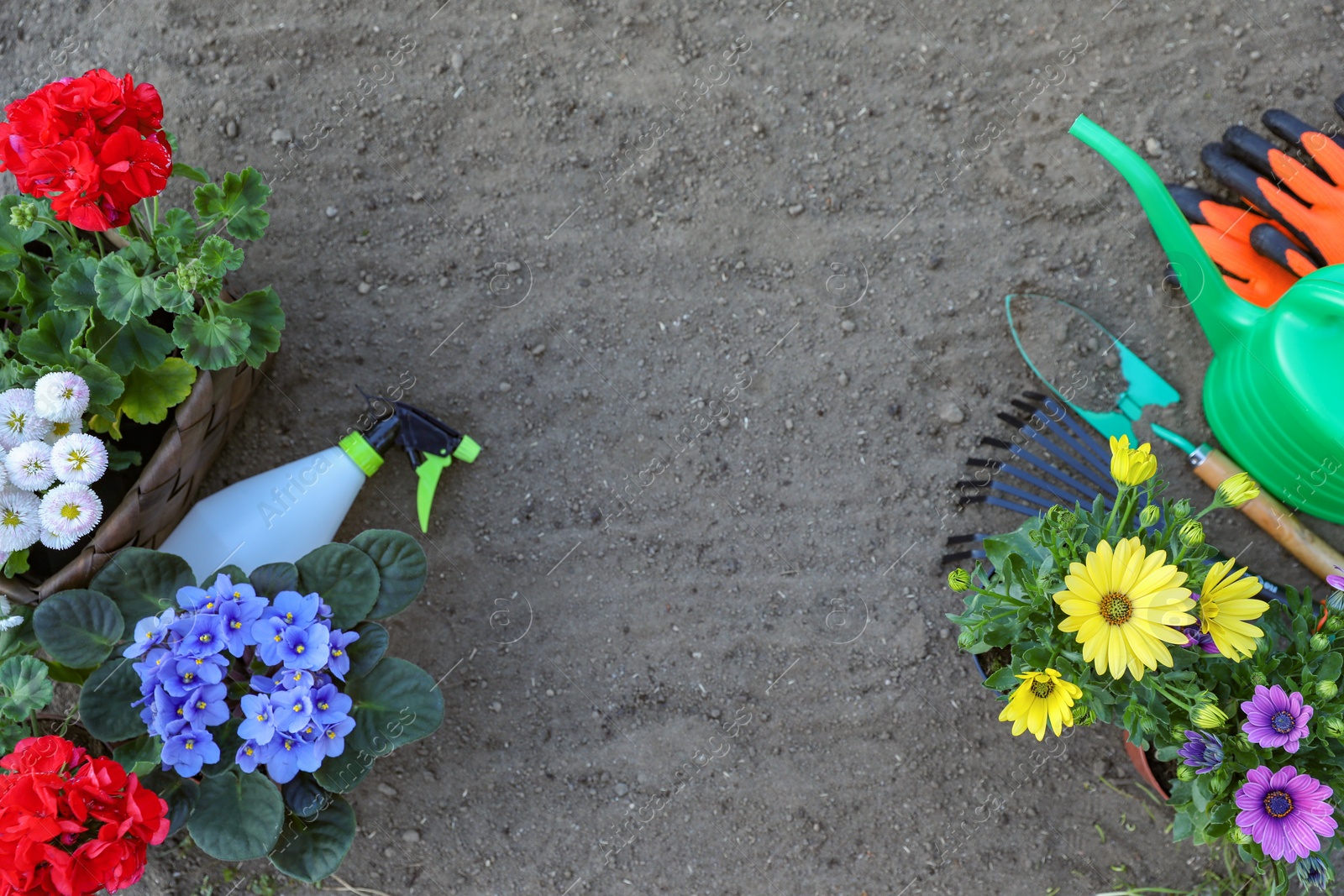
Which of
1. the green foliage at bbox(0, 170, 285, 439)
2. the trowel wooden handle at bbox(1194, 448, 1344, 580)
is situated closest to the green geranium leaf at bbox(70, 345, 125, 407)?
the green foliage at bbox(0, 170, 285, 439)

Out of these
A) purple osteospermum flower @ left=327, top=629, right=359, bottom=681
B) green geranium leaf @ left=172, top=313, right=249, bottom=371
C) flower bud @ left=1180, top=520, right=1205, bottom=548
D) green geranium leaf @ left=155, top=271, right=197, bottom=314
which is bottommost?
purple osteospermum flower @ left=327, top=629, right=359, bottom=681

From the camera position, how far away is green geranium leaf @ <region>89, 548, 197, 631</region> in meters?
1.31

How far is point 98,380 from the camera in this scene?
1.27 m

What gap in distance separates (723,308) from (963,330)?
1.45 ft

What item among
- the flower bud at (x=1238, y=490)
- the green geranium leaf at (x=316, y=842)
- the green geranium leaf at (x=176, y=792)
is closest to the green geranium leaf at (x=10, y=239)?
the green geranium leaf at (x=176, y=792)

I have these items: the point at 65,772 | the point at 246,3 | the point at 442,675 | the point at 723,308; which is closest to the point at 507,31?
the point at 246,3

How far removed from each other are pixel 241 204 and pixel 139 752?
803 mm

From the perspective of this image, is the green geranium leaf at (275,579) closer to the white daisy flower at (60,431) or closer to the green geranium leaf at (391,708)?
the green geranium leaf at (391,708)

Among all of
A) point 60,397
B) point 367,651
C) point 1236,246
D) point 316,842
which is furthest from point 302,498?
point 1236,246

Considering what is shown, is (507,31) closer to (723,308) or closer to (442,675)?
(723,308)

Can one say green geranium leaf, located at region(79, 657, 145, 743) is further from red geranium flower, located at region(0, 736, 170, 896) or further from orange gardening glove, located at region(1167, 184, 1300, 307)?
orange gardening glove, located at region(1167, 184, 1300, 307)

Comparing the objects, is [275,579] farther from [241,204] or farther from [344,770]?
[241,204]

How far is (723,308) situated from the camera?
1.69 meters

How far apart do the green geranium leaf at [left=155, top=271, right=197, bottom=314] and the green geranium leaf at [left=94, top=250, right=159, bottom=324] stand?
0.06ft
